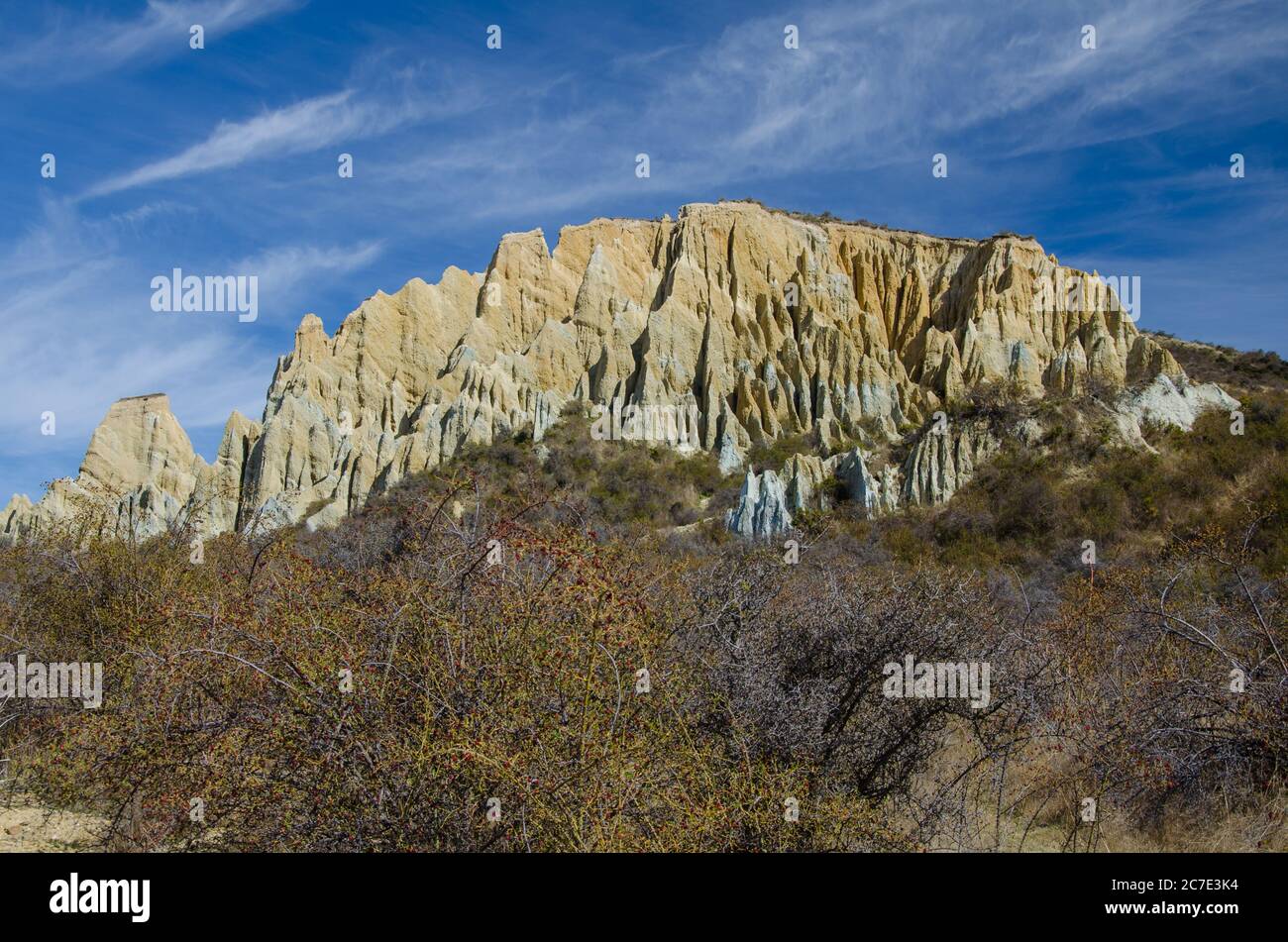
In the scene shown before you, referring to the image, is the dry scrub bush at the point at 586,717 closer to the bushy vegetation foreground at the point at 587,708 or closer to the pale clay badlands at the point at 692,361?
the bushy vegetation foreground at the point at 587,708

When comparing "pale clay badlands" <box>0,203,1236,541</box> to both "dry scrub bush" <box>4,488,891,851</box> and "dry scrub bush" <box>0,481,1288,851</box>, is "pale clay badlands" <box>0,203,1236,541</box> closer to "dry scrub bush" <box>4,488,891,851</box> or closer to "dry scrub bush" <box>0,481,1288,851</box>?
"dry scrub bush" <box>0,481,1288,851</box>

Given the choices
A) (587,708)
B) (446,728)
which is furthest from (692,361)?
(446,728)

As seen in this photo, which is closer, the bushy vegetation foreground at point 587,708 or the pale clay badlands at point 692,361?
the bushy vegetation foreground at point 587,708

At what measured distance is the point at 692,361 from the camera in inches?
1804

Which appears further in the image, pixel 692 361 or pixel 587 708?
pixel 692 361

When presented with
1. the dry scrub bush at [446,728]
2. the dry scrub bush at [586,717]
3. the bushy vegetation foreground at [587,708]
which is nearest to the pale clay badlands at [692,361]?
the bushy vegetation foreground at [587,708]

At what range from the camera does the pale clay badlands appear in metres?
38.9

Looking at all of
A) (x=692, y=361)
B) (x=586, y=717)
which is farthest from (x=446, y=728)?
(x=692, y=361)

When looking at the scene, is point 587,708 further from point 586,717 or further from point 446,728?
point 446,728

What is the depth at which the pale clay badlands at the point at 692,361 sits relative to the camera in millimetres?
38906

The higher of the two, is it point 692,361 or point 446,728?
point 692,361

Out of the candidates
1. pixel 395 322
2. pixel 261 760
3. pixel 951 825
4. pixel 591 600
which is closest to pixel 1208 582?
pixel 951 825

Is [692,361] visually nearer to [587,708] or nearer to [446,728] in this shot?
[587,708]

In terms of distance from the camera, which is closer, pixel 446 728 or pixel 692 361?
pixel 446 728
